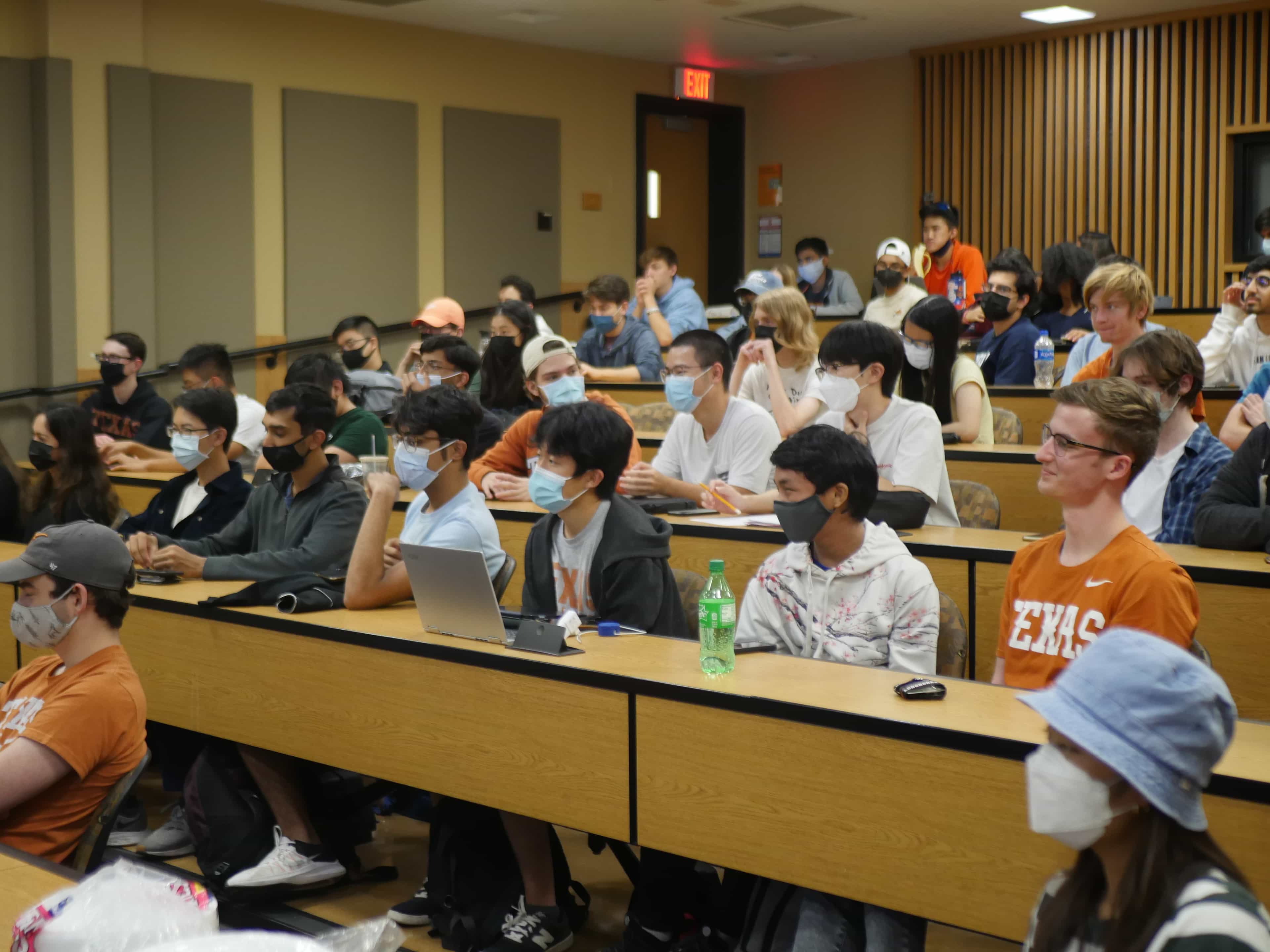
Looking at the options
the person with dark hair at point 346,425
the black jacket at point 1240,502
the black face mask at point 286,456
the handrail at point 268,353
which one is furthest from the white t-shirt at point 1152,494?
the handrail at point 268,353

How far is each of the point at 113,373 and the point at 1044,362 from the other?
4.49 m

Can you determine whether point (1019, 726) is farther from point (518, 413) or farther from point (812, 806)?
point (518, 413)

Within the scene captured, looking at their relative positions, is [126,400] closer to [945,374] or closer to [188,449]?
[188,449]

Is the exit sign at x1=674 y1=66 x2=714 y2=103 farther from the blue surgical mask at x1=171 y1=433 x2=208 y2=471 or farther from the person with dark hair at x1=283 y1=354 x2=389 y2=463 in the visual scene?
the blue surgical mask at x1=171 y1=433 x2=208 y2=471

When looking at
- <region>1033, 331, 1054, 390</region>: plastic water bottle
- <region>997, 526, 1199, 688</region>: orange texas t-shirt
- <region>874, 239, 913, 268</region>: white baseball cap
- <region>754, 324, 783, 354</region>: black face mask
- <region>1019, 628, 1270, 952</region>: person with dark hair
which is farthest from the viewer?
<region>874, 239, 913, 268</region>: white baseball cap

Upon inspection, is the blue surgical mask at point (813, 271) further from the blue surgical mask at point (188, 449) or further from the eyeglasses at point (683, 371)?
the blue surgical mask at point (188, 449)

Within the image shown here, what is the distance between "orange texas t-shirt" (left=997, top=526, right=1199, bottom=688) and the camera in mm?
2307

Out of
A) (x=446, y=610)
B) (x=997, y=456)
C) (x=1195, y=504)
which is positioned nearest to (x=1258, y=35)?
(x=997, y=456)

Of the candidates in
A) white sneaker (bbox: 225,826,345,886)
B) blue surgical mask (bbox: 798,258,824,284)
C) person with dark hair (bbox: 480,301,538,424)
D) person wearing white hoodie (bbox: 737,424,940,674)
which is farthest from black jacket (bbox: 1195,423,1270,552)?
blue surgical mask (bbox: 798,258,824,284)

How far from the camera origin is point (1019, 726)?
2020 millimetres

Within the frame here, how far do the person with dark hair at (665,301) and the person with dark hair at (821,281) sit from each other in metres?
1.23

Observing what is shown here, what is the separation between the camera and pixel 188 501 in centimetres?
443

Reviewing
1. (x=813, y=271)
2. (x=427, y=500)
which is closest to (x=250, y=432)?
(x=427, y=500)

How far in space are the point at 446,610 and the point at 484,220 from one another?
7.54 metres
